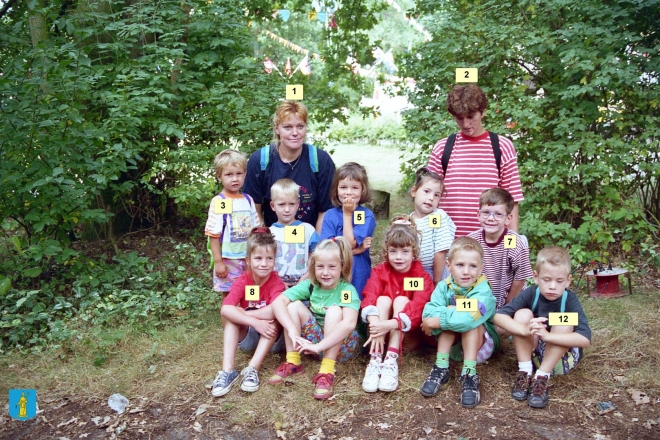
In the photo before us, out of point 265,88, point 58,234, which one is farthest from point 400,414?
point 265,88

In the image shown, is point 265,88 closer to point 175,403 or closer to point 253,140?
point 253,140

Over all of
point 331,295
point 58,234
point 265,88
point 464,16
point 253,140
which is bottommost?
point 331,295

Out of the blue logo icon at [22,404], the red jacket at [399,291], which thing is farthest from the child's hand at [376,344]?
the blue logo icon at [22,404]

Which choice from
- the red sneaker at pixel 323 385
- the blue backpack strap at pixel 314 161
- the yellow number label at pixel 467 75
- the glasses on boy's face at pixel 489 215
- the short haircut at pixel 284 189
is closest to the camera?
the red sneaker at pixel 323 385

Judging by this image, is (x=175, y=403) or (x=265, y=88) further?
(x=265, y=88)

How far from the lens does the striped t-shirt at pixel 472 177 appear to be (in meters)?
4.05

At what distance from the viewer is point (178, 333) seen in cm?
456

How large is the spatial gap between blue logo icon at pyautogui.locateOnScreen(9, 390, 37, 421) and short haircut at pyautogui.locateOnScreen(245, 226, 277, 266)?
5.07 ft

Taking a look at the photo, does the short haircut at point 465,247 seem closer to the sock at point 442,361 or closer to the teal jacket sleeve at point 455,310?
the teal jacket sleeve at point 455,310

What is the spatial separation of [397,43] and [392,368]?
19.4 metres

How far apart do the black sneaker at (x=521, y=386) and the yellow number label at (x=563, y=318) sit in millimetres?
361

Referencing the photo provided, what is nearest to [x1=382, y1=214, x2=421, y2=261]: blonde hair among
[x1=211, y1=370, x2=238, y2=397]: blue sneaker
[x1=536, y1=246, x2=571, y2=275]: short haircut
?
[x1=536, y1=246, x2=571, y2=275]: short haircut

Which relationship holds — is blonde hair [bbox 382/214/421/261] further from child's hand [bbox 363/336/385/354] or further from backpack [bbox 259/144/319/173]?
backpack [bbox 259/144/319/173]

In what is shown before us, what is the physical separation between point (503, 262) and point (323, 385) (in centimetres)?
139
